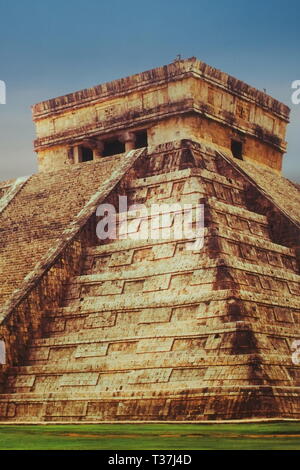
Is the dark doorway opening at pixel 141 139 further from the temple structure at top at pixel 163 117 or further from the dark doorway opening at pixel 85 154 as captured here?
the dark doorway opening at pixel 85 154

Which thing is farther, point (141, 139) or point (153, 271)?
point (141, 139)

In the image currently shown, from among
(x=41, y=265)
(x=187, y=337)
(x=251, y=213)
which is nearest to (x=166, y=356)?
(x=187, y=337)

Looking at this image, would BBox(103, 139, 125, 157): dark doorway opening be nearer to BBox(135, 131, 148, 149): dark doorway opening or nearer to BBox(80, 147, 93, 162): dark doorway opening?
BBox(80, 147, 93, 162): dark doorway opening

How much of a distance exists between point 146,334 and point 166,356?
2.72 ft

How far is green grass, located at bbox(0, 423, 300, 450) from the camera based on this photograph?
35.5 ft

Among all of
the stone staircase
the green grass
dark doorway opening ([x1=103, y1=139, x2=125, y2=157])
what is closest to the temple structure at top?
dark doorway opening ([x1=103, y1=139, x2=125, y2=157])

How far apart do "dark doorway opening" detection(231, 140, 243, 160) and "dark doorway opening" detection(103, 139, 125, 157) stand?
291cm

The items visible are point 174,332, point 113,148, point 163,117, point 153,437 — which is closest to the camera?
point 153,437

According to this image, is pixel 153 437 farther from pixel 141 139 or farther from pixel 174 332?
pixel 141 139

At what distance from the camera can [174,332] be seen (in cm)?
1655

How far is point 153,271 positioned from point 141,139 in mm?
6666

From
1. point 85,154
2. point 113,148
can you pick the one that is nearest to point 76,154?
point 85,154

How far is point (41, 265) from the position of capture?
746 inches
